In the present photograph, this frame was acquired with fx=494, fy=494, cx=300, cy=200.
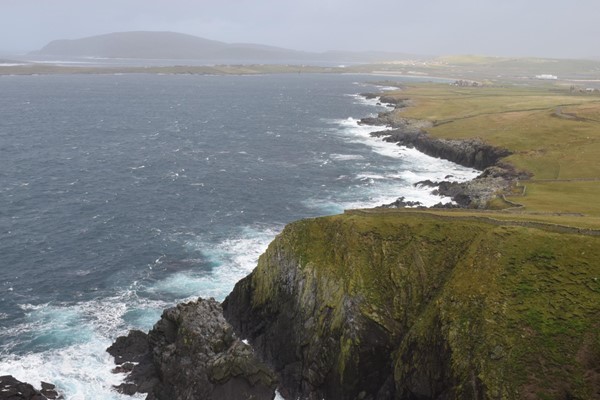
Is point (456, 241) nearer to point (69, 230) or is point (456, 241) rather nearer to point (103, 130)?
point (69, 230)

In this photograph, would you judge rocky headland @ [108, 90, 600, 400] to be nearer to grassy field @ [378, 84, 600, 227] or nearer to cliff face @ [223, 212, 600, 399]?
cliff face @ [223, 212, 600, 399]

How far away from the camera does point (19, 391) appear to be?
41250 mm

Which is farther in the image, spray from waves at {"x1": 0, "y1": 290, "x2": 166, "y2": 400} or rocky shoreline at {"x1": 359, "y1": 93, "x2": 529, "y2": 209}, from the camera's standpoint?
rocky shoreline at {"x1": 359, "y1": 93, "x2": 529, "y2": 209}

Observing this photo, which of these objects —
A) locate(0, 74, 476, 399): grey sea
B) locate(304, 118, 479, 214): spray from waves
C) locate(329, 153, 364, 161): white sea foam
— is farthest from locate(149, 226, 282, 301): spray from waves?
locate(329, 153, 364, 161): white sea foam

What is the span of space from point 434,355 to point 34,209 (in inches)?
2985

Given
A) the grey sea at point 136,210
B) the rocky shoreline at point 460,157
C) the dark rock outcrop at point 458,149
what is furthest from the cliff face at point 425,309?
the dark rock outcrop at point 458,149

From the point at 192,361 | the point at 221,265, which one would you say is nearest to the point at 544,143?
the point at 221,265

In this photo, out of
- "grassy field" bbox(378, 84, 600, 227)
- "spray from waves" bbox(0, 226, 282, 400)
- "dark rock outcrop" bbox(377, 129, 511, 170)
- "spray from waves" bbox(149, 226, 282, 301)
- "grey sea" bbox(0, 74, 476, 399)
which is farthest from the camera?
"dark rock outcrop" bbox(377, 129, 511, 170)

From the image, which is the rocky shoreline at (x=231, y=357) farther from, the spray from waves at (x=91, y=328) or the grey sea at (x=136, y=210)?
the grey sea at (x=136, y=210)

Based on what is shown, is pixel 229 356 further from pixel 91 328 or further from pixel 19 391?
pixel 91 328

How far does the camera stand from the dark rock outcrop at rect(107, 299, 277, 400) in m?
42.4

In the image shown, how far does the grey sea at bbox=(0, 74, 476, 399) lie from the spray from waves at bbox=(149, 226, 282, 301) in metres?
0.26

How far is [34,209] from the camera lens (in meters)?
87.1

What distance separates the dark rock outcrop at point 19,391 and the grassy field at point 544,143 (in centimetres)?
5108
